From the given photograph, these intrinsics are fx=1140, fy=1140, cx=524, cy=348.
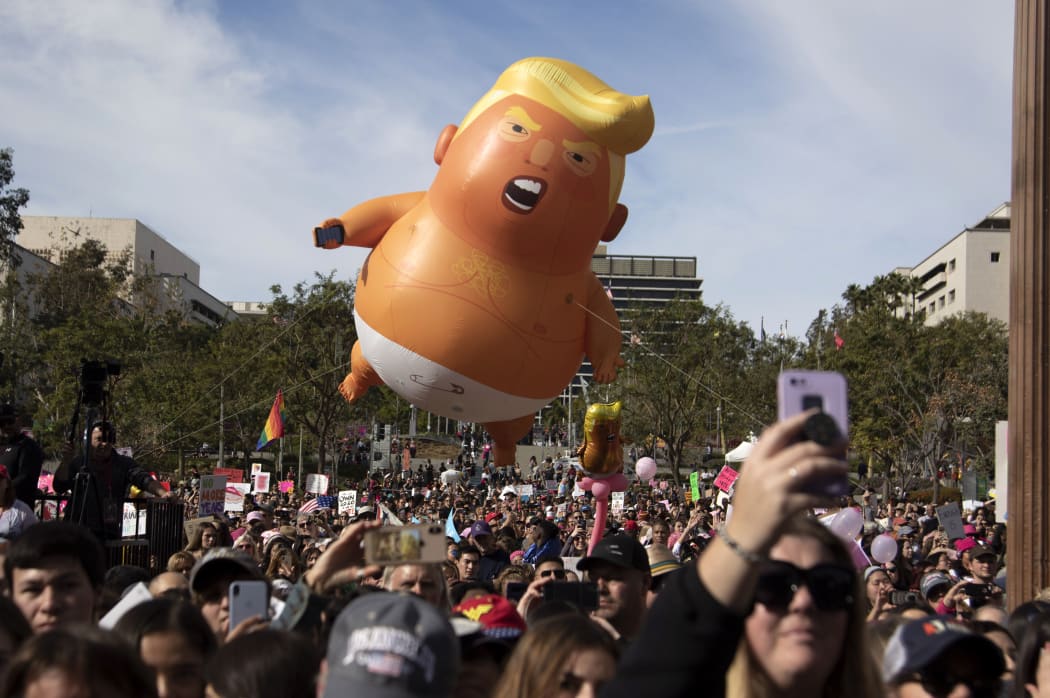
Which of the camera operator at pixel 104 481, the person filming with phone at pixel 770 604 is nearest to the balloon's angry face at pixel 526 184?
the camera operator at pixel 104 481

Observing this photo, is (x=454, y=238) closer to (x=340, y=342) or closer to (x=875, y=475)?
(x=340, y=342)

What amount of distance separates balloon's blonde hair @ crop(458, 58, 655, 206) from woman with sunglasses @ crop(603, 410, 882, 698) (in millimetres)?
9875

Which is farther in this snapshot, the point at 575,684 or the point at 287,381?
the point at 287,381

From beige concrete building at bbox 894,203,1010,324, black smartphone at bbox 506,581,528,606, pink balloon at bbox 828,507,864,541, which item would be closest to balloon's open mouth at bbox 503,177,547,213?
pink balloon at bbox 828,507,864,541

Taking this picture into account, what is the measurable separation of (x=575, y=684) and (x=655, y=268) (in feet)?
567

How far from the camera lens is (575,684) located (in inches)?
124

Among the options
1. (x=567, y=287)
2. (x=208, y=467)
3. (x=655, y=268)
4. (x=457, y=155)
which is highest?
(x=655, y=268)

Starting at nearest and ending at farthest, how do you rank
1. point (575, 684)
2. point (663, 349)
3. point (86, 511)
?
1. point (575, 684)
2. point (86, 511)
3. point (663, 349)

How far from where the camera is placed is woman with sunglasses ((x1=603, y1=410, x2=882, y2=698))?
1.96 m

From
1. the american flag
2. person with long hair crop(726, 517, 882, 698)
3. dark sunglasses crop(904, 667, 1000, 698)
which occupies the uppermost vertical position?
person with long hair crop(726, 517, 882, 698)

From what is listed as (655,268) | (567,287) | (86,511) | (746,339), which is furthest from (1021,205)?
(655,268)

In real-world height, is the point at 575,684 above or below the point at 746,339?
below

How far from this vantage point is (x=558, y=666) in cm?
313

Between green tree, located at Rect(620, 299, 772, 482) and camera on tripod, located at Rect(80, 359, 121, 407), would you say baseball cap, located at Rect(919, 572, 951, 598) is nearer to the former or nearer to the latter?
camera on tripod, located at Rect(80, 359, 121, 407)
